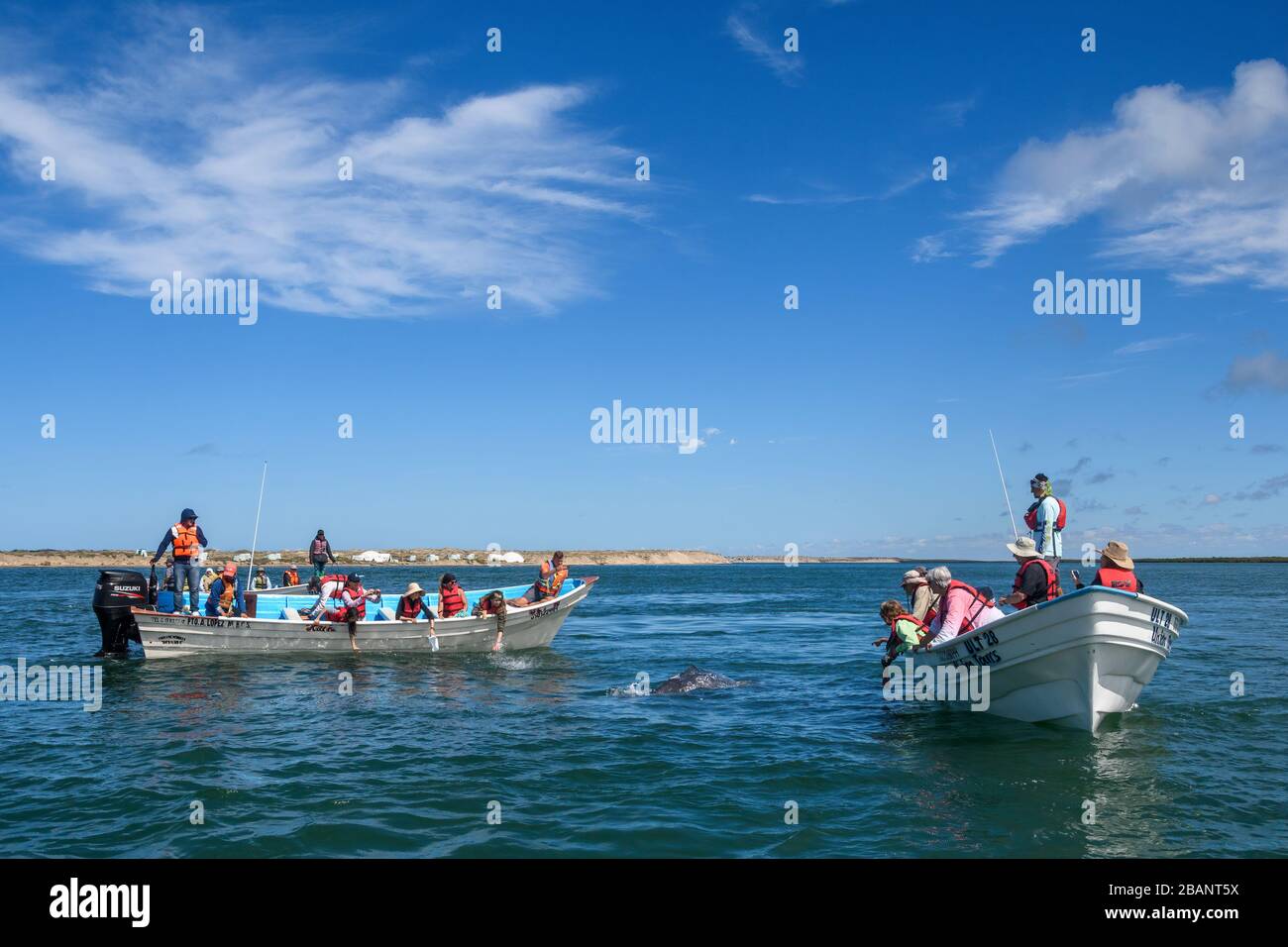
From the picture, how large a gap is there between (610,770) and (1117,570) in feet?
28.5

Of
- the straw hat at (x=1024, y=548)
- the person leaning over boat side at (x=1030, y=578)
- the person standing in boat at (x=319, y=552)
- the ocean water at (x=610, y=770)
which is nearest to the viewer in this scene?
the ocean water at (x=610, y=770)

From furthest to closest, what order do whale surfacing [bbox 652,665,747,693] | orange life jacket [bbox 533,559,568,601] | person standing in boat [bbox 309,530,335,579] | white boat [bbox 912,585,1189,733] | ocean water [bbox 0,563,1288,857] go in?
person standing in boat [bbox 309,530,335,579]
orange life jacket [bbox 533,559,568,601]
whale surfacing [bbox 652,665,747,693]
white boat [bbox 912,585,1189,733]
ocean water [bbox 0,563,1288,857]

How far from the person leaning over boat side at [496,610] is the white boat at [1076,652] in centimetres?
1406

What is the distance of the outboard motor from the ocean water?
4.87 ft

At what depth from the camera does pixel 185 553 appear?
2369 centimetres

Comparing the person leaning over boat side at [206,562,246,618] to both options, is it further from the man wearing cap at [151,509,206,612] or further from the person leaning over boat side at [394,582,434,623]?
the person leaning over boat side at [394,582,434,623]

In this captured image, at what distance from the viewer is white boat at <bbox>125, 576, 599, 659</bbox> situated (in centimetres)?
2388

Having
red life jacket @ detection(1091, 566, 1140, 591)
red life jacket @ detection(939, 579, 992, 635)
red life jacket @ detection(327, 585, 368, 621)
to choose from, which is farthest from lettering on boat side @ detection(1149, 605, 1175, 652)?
red life jacket @ detection(327, 585, 368, 621)

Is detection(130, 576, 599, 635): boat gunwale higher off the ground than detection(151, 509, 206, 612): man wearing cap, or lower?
lower

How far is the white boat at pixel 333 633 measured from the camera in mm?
23875

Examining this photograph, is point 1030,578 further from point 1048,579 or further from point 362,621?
point 362,621

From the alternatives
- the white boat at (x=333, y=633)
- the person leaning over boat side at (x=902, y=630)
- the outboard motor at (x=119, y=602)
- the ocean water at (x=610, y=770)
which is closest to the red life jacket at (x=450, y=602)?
the white boat at (x=333, y=633)

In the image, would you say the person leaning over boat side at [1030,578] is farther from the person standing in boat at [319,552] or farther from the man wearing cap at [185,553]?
the person standing in boat at [319,552]

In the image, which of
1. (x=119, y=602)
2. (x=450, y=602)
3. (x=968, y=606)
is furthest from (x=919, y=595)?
(x=119, y=602)
